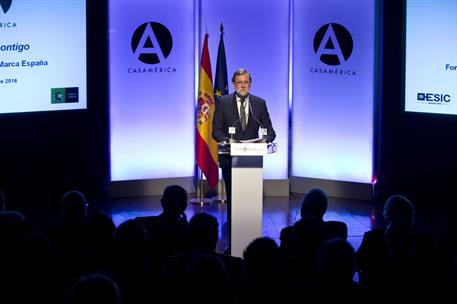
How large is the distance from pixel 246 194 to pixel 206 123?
3355 mm

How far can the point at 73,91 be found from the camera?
8773 millimetres

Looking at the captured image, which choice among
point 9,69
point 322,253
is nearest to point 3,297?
point 322,253

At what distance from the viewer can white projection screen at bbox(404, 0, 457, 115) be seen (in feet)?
26.8

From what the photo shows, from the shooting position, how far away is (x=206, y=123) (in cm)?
916

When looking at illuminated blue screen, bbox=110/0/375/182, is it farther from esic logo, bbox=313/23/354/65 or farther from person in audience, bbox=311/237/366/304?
person in audience, bbox=311/237/366/304

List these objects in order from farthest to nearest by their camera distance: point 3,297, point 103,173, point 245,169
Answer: point 103,173 < point 245,169 < point 3,297

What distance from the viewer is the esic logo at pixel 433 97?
8250mm

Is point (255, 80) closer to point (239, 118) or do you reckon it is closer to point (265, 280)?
point (239, 118)

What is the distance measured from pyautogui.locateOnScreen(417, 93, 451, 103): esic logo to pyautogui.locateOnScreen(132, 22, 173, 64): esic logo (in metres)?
3.19

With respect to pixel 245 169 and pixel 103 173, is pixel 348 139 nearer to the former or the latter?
pixel 103 173

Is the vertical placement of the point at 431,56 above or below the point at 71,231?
above

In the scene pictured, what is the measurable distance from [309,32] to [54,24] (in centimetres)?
321

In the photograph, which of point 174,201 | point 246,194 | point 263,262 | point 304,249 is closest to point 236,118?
point 246,194

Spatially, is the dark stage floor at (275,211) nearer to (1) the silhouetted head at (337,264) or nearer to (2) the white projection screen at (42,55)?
(2) the white projection screen at (42,55)
